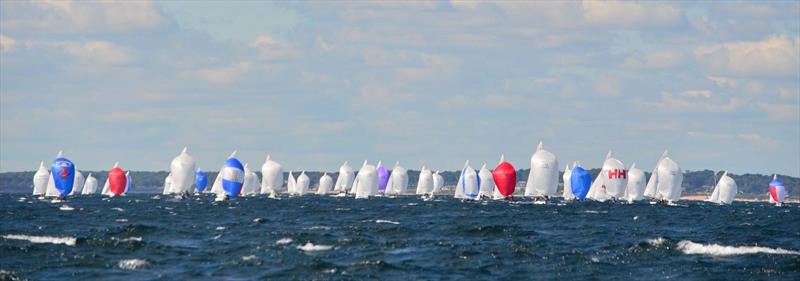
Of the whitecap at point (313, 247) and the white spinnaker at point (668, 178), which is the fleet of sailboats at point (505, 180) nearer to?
the white spinnaker at point (668, 178)

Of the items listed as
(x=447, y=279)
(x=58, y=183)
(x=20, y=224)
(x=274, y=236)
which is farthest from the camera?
(x=58, y=183)

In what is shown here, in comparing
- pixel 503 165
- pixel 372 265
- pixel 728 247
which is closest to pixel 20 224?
pixel 372 265

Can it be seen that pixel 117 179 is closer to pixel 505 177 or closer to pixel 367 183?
pixel 367 183

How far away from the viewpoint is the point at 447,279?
4756 cm

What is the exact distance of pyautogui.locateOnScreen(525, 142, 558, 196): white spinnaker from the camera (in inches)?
5615

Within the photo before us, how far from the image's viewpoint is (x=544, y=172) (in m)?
143

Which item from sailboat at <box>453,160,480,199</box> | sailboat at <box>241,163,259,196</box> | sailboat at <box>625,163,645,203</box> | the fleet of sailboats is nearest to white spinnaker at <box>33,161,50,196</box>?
the fleet of sailboats

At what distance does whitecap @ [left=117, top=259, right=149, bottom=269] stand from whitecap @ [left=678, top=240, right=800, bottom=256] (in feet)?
83.8

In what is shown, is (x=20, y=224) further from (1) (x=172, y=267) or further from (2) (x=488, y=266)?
(2) (x=488, y=266)

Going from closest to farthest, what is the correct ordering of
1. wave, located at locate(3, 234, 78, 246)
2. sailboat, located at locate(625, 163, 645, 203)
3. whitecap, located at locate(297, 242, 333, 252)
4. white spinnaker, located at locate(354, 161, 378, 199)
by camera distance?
1. whitecap, located at locate(297, 242, 333, 252)
2. wave, located at locate(3, 234, 78, 246)
3. sailboat, located at locate(625, 163, 645, 203)
4. white spinnaker, located at locate(354, 161, 378, 199)

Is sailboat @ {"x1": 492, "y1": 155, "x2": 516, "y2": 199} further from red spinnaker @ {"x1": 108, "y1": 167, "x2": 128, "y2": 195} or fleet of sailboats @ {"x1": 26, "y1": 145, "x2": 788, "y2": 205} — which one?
red spinnaker @ {"x1": 108, "y1": 167, "x2": 128, "y2": 195}

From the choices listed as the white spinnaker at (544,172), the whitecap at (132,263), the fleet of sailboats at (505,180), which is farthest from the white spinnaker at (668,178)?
the whitecap at (132,263)

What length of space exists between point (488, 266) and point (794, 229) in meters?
41.3

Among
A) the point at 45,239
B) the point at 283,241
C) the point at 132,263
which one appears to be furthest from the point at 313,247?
the point at 45,239
